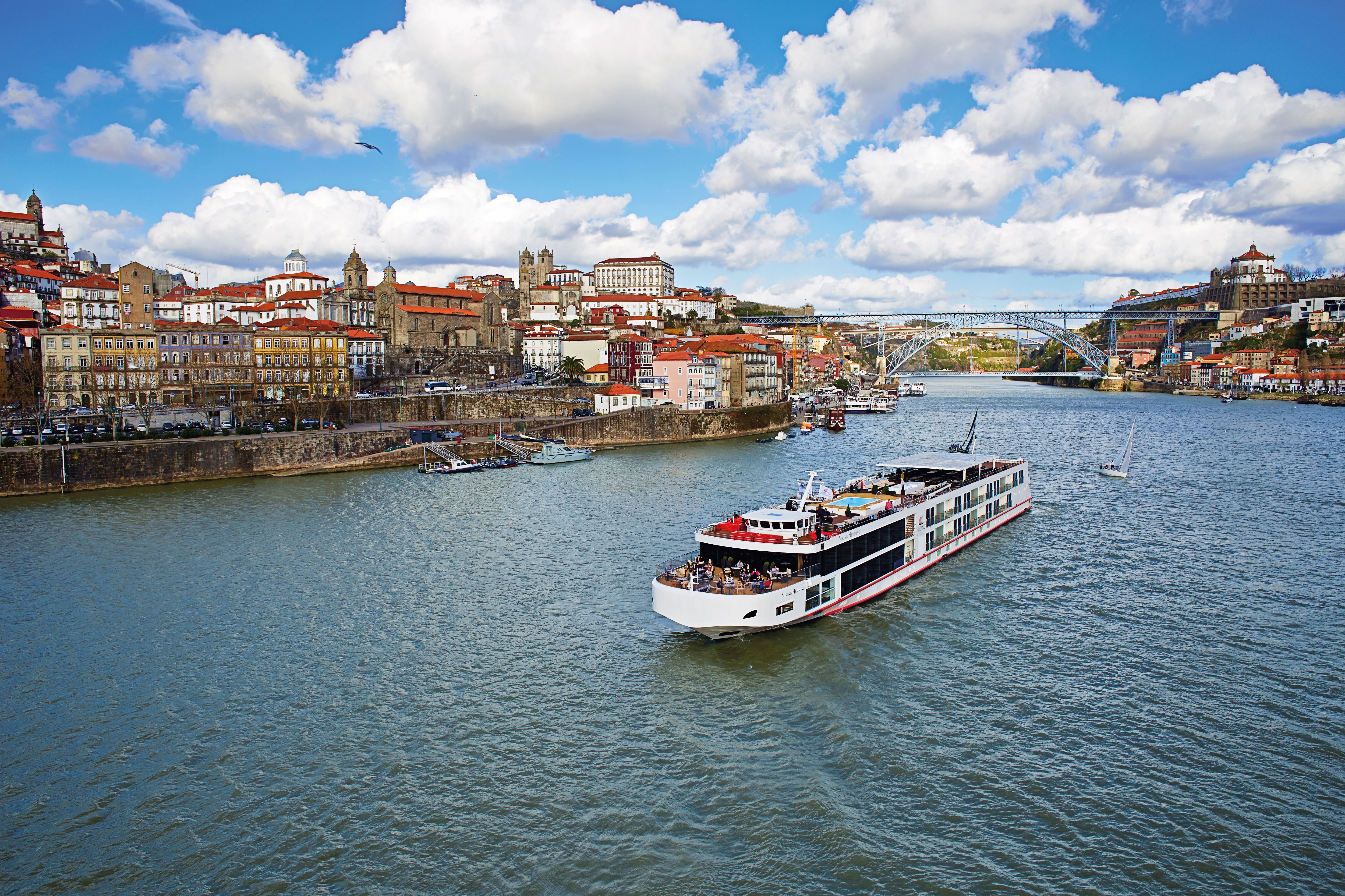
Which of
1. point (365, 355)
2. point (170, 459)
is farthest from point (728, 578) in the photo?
point (365, 355)

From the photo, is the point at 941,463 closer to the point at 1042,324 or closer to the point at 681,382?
the point at 681,382

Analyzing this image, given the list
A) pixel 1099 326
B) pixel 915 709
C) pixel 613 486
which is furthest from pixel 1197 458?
pixel 1099 326

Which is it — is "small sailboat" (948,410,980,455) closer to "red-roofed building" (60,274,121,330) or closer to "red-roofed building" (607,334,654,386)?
"red-roofed building" (607,334,654,386)

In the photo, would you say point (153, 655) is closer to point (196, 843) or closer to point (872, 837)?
point (196, 843)

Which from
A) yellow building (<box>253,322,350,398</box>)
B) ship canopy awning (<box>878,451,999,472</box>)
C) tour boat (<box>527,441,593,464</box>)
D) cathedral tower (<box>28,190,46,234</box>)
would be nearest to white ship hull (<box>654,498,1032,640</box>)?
ship canopy awning (<box>878,451,999,472</box>)

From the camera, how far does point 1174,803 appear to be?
9.70m

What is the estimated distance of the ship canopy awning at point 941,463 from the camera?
2327cm

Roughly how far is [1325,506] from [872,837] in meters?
26.6

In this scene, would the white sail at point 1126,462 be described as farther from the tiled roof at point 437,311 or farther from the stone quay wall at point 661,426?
the tiled roof at point 437,311

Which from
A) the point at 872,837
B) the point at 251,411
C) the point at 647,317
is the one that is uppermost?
the point at 647,317

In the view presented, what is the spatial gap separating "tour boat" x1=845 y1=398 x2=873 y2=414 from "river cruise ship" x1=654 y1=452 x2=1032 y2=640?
49869mm

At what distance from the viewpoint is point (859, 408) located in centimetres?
7175

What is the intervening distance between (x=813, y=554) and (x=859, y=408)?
5847 centimetres

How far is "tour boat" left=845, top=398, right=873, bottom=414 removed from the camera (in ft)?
235
